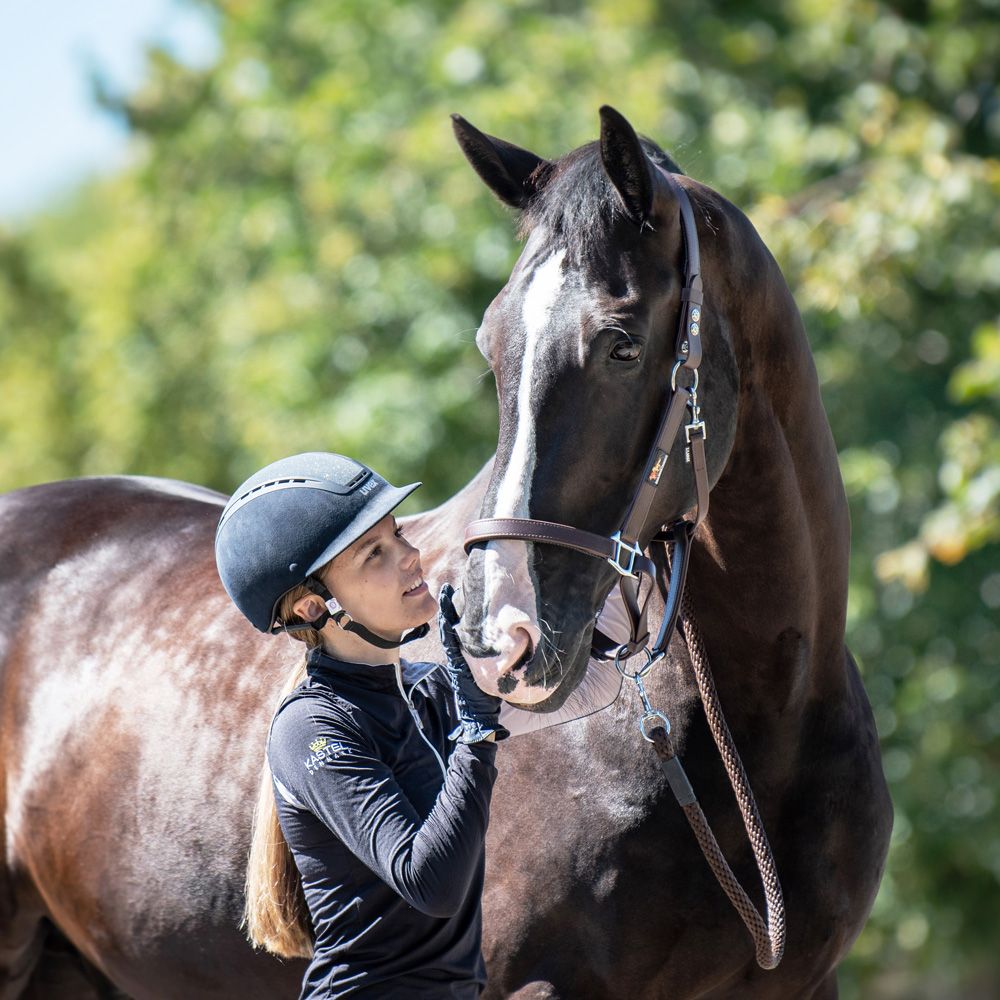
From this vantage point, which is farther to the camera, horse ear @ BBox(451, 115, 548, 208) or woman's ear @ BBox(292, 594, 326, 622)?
horse ear @ BBox(451, 115, 548, 208)

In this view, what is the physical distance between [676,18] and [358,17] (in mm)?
2684

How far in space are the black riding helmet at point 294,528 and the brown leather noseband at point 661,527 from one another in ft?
Answer: 0.68

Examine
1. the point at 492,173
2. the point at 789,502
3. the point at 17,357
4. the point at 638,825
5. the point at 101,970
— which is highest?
the point at 492,173

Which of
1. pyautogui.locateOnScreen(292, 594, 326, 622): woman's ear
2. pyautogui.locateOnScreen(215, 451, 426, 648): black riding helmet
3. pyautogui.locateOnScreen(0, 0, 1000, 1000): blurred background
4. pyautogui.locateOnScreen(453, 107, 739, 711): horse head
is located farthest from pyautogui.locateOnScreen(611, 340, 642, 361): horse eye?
pyautogui.locateOnScreen(0, 0, 1000, 1000): blurred background

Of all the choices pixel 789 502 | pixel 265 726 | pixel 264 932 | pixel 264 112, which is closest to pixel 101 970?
pixel 265 726

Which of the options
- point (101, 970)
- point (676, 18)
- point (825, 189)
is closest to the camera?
point (101, 970)

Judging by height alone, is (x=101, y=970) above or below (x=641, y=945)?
below

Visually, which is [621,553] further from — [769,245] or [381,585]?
[769,245]

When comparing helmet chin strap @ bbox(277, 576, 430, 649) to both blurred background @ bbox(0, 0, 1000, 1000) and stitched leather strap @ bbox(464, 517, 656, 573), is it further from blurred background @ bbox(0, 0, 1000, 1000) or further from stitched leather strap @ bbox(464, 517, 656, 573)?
blurred background @ bbox(0, 0, 1000, 1000)

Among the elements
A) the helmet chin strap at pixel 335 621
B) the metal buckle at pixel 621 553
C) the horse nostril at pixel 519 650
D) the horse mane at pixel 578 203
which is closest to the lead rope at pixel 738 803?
the metal buckle at pixel 621 553

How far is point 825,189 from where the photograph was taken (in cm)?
696

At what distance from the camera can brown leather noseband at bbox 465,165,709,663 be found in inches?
86.8

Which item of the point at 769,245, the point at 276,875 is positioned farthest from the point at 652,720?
the point at 769,245

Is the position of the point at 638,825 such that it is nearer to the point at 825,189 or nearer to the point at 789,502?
the point at 789,502
